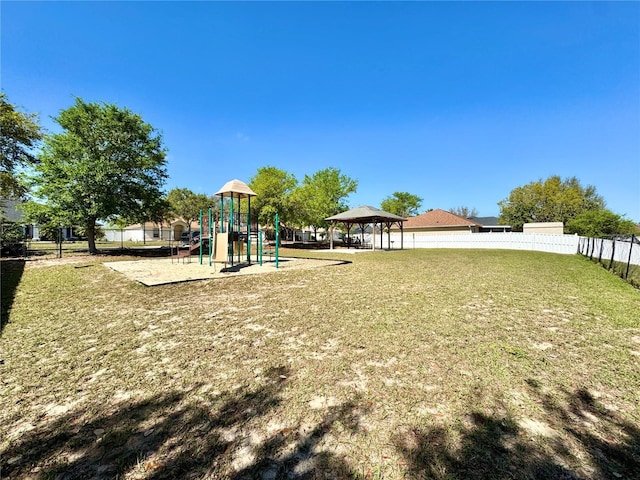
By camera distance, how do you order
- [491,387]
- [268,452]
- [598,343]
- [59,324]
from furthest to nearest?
[59,324]
[598,343]
[491,387]
[268,452]

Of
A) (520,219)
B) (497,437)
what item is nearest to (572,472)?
(497,437)

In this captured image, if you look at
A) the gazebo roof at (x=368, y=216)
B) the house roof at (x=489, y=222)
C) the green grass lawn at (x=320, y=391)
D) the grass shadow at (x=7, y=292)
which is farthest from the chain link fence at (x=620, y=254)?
the house roof at (x=489, y=222)

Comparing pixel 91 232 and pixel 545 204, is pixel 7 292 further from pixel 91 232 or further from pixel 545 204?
pixel 545 204

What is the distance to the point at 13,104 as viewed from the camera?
15117mm

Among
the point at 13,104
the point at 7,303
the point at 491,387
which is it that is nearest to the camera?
the point at 491,387

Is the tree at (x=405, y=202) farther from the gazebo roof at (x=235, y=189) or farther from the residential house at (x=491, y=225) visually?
the gazebo roof at (x=235, y=189)

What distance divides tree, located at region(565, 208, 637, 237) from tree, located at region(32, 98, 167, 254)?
38.1 meters

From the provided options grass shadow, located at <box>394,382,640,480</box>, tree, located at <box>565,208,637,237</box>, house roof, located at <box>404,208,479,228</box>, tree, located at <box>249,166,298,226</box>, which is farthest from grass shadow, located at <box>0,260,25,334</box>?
tree, located at <box>565,208,637,237</box>

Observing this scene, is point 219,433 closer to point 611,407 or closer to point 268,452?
point 268,452

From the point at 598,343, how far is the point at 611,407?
1.68 metres

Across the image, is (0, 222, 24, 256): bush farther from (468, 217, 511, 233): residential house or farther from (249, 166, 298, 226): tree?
(468, 217, 511, 233): residential house

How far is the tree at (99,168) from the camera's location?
566 inches

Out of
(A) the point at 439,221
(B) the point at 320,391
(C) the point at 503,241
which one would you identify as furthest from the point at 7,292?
(A) the point at 439,221

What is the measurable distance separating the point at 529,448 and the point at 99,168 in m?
18.3
